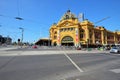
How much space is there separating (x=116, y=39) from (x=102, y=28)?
2622 cm

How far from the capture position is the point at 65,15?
406 feet

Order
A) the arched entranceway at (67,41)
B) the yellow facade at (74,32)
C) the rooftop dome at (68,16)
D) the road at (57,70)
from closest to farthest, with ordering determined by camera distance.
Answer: the road at (57,70) → the yellow facade at (74,32) → the arched entranceway at (67,41) → the rooftop dome at (68,16)

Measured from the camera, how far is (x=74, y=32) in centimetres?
11081

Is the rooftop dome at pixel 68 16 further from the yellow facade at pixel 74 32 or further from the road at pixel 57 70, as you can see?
the road at pixel 57 70

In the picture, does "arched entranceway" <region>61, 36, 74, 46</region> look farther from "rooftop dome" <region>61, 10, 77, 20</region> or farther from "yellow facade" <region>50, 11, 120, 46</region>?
"rooftop dome" <region>61, 10, 77, 20</region>

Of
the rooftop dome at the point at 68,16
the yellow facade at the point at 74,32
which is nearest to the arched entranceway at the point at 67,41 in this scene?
the yellow facade at the point at 74,32

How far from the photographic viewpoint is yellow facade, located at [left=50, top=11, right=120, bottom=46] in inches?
4286

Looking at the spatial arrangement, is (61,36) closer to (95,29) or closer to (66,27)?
(66,27)

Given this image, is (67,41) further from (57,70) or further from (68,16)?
(57,70)

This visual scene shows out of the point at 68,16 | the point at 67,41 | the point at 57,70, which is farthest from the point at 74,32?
the point at 57,70

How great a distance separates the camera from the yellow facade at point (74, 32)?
357 ft

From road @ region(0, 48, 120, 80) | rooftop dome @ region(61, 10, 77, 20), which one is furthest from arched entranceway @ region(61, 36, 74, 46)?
road @ region(0, 48, 120, 80)

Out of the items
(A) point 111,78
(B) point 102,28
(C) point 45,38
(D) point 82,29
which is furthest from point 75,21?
(A) point 111,78

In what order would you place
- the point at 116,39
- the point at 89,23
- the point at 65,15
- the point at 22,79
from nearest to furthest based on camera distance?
1. the point at 22,79
2. the point at 89,23
3. the point at 65,15
4. the point at 116,39
